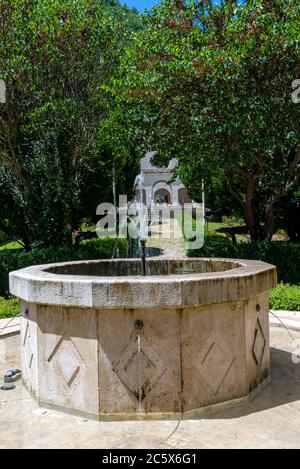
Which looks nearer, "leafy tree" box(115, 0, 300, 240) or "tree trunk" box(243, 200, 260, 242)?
"leafy tree" box(115, 0, 300, 240)

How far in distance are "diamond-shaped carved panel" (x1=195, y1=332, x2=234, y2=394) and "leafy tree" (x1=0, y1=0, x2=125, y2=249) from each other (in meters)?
9.85

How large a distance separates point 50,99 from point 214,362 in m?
10.7

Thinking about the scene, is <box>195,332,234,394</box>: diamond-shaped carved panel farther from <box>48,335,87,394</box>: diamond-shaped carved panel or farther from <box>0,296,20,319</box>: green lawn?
<box>0,296,20,319</box>: green lawn

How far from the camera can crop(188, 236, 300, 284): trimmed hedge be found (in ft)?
40.4

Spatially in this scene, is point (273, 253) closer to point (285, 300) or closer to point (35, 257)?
point (285, 300)

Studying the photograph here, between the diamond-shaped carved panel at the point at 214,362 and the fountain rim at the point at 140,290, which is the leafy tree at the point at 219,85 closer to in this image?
the fountain rim at the point at 140,290

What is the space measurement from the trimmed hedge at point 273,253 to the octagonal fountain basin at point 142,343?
7.82 metres

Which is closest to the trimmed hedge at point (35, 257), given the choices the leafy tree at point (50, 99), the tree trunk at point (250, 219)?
the leafy tree at point (50, 99)

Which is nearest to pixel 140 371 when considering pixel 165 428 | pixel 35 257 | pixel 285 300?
pixel 165 428

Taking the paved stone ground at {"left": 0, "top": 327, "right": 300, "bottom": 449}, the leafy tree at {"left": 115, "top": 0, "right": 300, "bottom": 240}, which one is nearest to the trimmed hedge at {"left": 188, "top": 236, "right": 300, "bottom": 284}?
the leafy tree at {"left": 115, "top": 0, "right": 300, "bottom": 240}

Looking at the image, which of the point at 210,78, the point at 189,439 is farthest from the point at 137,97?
the point at 189,439

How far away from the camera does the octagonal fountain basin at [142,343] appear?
4.41m

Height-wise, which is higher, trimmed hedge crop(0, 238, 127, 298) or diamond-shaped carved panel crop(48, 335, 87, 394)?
trimmed hedge crop(0, 238, 127, 298)

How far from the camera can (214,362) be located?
4.66m
